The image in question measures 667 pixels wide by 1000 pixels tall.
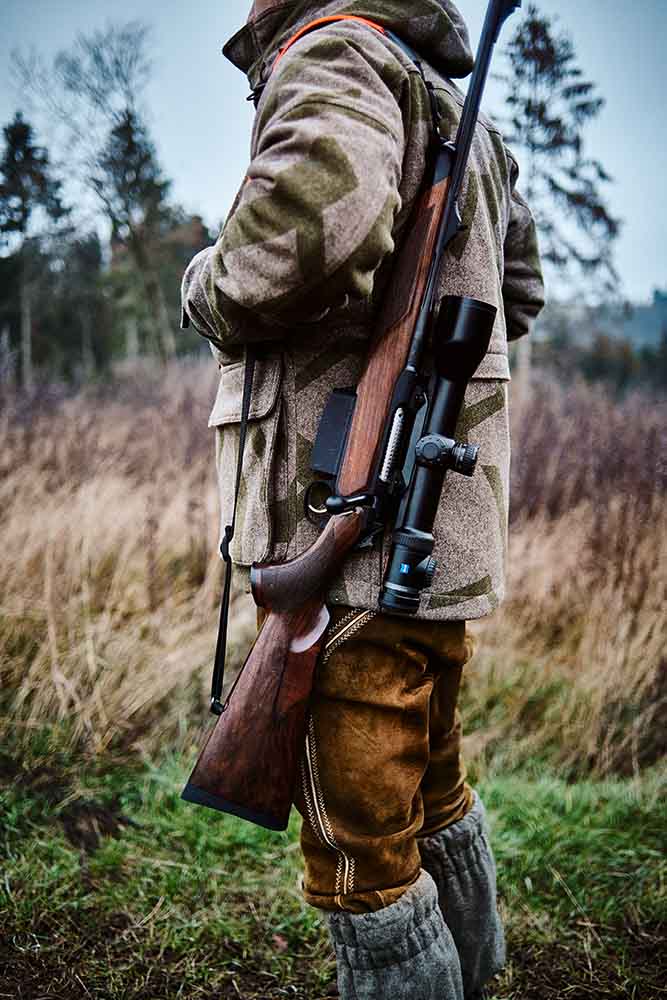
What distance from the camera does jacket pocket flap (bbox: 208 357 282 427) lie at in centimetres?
134

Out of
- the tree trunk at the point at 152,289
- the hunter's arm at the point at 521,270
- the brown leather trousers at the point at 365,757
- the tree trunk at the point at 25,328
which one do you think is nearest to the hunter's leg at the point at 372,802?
the brown leather trousers at the point at 365,757

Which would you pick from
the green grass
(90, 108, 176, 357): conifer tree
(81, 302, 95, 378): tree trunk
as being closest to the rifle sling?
the green grass

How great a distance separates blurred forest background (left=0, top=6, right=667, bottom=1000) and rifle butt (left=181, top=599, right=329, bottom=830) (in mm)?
886

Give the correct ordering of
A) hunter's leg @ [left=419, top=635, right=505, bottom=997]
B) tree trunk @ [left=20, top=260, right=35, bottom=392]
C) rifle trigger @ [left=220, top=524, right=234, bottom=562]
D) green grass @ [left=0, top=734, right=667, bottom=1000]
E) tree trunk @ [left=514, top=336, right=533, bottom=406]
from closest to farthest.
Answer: rifle trigger @ [left=220, top=524, right=234, bottom=562]
hunter's leg @ [left=419, top=635, right=505, bottom=997]
green grass @ [left=0, top=734, right=667, bottom=1000]
tree trunk @ [left=514, top=336, right=533, bottom=406]
tree trunk @ [left=20, top=260, right=35, bottom=392]

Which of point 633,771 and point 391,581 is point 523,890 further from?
point 391,581

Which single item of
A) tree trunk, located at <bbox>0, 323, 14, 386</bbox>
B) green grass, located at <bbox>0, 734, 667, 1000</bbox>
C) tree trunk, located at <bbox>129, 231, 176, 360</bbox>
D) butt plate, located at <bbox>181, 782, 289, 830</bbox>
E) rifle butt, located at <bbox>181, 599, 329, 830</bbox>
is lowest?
green grass, located at <bbox>0, 734, 667, 1000</bbox>

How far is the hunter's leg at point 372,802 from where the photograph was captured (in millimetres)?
1316

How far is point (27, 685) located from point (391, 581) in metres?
2.04

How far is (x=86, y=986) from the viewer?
182 centimetres

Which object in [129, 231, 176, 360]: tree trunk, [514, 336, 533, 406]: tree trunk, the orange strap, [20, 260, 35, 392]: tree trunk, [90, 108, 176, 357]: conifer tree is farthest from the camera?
[129, 231, 176, 360]: tree trunk

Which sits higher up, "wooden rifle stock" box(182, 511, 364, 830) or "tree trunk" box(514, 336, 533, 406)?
"tree trunk" box(514, 336, 533, 406)

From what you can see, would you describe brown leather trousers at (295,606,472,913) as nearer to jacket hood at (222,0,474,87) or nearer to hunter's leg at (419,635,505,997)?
hunter's leg at (419,635,505,997)

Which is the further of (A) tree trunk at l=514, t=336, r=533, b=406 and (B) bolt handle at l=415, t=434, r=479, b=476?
(A) tree trunk at l=514, t=336, r=533, b=406

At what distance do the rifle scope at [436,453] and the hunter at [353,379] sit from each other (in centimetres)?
6
